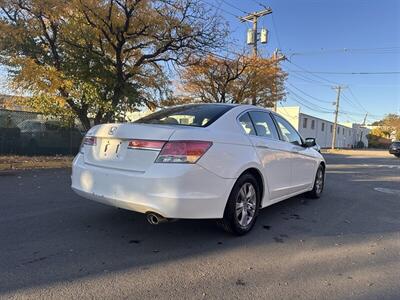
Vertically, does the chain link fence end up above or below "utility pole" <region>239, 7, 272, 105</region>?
below

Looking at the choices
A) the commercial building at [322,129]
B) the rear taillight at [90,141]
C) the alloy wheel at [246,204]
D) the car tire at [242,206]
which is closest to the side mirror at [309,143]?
the car tire at [242,206]

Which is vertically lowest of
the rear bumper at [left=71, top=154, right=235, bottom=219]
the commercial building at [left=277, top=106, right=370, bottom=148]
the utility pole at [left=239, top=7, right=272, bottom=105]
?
the rear bumper at [left=71, top=154, right=235, bottom=219]

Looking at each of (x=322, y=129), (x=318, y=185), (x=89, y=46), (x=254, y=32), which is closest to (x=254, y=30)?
(x=254, y=32)

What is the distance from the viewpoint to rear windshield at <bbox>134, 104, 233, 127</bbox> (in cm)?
475

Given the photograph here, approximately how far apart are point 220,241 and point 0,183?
5839 mm

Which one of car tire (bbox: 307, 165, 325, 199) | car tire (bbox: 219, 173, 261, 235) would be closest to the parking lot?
car tire (bbox: 219, 173, 261, 235)

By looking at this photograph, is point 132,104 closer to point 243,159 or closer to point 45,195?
point 45,195

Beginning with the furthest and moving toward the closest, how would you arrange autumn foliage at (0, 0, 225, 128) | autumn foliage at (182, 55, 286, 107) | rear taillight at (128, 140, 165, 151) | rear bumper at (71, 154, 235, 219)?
autumn foliage at (182, 55, 286, 107) < autumn foliage at (0, 0, 225, 128) < rear taillight at (128, 140, 165, 151) < rear bumper at (71, 154, 235, 219)

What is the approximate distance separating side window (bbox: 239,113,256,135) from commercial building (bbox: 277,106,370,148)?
130 feet

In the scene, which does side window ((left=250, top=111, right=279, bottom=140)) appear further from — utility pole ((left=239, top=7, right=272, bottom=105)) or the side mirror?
utility pole ((left=239, top=7, right=272, bottom=105))

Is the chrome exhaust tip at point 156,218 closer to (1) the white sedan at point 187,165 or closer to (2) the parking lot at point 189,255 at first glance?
(1) the white sedan at point 187,165

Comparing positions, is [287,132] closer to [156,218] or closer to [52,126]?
[156,218]

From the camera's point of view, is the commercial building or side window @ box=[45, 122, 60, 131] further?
the commercial building

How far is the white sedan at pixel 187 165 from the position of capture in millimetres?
4070
